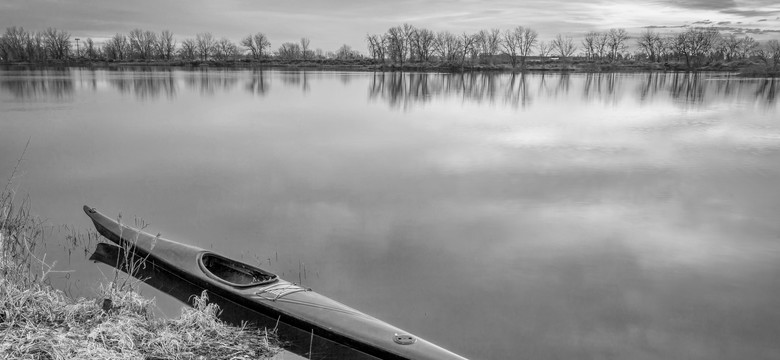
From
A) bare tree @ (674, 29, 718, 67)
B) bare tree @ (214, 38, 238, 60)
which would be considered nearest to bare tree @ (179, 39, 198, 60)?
bare tree @ (214, 38, 238, 60)

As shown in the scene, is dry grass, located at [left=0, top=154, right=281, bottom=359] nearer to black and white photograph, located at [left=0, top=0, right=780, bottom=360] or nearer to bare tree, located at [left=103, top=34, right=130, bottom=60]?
black and white photograph, located at [left=0, top=0, right=780, bottom=360]

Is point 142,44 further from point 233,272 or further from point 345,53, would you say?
point 233,272

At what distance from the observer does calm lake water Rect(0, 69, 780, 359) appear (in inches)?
207

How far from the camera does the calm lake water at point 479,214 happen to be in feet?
17.3

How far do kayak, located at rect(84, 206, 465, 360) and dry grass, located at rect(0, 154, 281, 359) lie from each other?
0.77ft

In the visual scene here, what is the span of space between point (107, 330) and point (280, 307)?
1415 mm

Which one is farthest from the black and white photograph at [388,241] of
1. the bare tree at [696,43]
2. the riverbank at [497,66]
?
the bare tree at [696,43]

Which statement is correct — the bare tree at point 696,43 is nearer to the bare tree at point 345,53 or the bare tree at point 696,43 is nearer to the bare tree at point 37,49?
the bare tree at point 345,53

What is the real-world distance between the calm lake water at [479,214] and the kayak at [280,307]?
0.41m

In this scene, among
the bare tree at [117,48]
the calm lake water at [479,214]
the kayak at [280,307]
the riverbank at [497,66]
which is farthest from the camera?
the bare tree at [117,48]

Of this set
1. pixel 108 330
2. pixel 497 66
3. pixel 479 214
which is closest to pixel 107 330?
pixel 108 330

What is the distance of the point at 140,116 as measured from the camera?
21.3 meters

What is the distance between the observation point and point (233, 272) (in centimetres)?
571

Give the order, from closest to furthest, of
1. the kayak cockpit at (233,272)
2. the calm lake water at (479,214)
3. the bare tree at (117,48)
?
the calm lake water at (479,214) → the kayak cockpit at (233,272) → the bare tree at (117,48)
